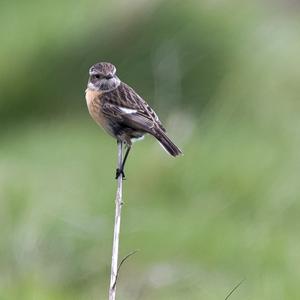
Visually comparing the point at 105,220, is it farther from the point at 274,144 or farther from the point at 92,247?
the point at 274,144

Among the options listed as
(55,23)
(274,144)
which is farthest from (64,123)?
(274,144)

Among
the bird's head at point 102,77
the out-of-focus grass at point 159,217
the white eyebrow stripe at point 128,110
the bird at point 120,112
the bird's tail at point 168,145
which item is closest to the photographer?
the bird's tail at point 168,145

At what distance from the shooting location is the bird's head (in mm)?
5926

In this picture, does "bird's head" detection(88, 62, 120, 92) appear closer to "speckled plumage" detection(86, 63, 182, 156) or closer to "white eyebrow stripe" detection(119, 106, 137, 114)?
"speckled plumage" detection(86, 63, 182, 156)

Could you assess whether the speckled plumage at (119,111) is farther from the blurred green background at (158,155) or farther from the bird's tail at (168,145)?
the blurred green background at (158,155)

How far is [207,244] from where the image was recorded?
7.44 metres

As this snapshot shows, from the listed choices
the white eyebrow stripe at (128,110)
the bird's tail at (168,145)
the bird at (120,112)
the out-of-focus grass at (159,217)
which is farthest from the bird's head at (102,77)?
the out-of-focus grass at (159,217)

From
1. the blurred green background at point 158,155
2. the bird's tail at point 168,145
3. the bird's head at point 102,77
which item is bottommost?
the bird's tail at point 168,145

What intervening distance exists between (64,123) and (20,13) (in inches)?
72.2

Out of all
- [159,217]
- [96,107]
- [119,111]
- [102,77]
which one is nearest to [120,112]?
[119,111]

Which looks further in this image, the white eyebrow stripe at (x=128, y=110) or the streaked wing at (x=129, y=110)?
the white eyebrow stripe at (x=128, y=110)

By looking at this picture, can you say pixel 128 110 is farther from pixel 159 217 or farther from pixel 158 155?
pixel 158 155

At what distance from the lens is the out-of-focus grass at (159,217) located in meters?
6.89

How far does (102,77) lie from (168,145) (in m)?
0.59
